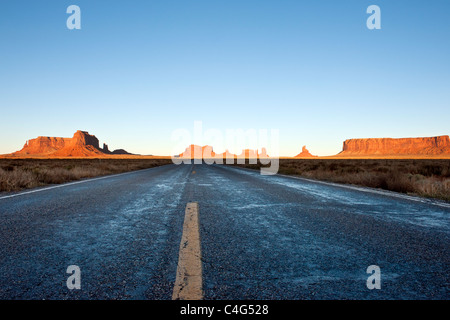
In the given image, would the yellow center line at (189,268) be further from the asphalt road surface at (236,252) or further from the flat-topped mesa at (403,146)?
the flat-topped mesa at (403,146)

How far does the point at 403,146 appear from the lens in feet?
606

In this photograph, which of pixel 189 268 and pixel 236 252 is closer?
pixel 189 268

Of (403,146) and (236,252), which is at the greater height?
(403,146)

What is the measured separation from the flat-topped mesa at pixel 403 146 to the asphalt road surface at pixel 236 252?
20281 centimetres

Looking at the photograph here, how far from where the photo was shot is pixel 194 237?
3244mm

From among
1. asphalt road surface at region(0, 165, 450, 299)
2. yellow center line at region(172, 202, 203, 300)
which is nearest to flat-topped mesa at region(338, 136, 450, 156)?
asphalt road surface at region(0, 165, 450, 299)

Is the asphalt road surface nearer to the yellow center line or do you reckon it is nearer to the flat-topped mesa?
the yellow center line

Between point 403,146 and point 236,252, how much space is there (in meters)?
218

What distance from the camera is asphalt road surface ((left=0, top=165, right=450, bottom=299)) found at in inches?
74.6

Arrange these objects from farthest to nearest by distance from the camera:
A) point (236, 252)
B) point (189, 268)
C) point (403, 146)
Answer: point (403, 146)
point (236, 252)
point (189, 268)

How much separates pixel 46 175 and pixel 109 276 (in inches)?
502

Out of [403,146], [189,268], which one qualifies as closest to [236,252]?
[189,268]

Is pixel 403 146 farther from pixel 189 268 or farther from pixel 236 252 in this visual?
pixel 189 268
